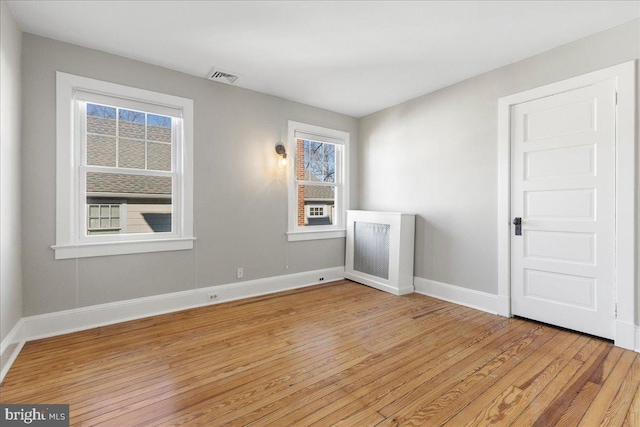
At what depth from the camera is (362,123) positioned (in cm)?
482

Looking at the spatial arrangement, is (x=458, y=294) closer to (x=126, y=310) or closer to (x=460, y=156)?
(x=460, y=156)

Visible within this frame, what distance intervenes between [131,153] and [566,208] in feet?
13.6

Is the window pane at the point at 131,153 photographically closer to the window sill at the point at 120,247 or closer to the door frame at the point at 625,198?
the window sill at the point at 120,247

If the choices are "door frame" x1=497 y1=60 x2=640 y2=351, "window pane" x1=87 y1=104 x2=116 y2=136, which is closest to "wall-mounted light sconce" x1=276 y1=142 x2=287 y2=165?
"window pane" x1=87 y1=104 x2=116 y2=136

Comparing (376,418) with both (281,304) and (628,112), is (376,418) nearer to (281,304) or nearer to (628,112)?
(281,304)


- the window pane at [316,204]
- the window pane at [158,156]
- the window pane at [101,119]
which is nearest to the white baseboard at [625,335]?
the window pane at [316,204]

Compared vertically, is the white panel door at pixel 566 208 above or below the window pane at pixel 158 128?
below

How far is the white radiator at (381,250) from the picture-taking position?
3832 millimetres

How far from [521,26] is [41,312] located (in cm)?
466

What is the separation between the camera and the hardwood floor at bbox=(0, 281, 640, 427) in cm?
163

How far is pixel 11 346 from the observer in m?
2.19

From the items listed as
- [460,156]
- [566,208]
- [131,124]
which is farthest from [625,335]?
[131,124]

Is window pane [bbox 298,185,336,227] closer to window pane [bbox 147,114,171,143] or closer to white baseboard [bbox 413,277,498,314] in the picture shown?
white baseboard [bbox 413,277,498,314]

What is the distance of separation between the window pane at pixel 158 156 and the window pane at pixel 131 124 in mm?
148
